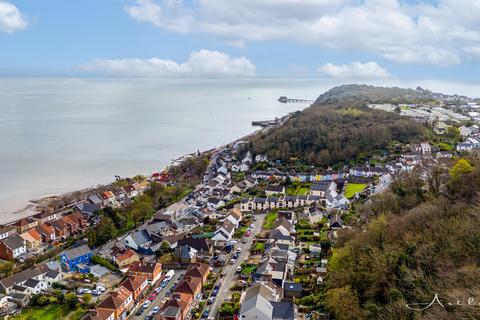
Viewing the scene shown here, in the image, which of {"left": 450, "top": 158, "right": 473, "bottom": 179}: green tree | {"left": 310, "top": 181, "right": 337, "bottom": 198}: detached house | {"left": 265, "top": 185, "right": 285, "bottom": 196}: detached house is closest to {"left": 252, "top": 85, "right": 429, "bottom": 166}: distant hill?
{"left": 310, "top": 181, "right": 337, "bottom": 198}: detached house

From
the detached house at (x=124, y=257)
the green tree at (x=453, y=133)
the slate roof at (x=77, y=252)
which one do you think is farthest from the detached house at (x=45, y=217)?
the green tree at (x=453, y=133)

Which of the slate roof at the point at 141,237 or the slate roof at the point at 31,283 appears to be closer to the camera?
the slate roof at the point at 31,283

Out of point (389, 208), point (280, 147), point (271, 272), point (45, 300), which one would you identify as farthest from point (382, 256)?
point (280, 147)

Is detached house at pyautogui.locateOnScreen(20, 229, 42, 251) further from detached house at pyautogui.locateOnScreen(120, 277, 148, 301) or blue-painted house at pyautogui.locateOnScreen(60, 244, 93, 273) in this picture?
detached house at pyautogui.locateOnScreen(120, 277, 148, 301)

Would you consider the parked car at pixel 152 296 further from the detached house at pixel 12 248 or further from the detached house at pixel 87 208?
the detached house at pixel 87 208

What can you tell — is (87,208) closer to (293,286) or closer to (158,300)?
(158,300)

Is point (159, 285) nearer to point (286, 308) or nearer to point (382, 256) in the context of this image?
point (286, 308)
